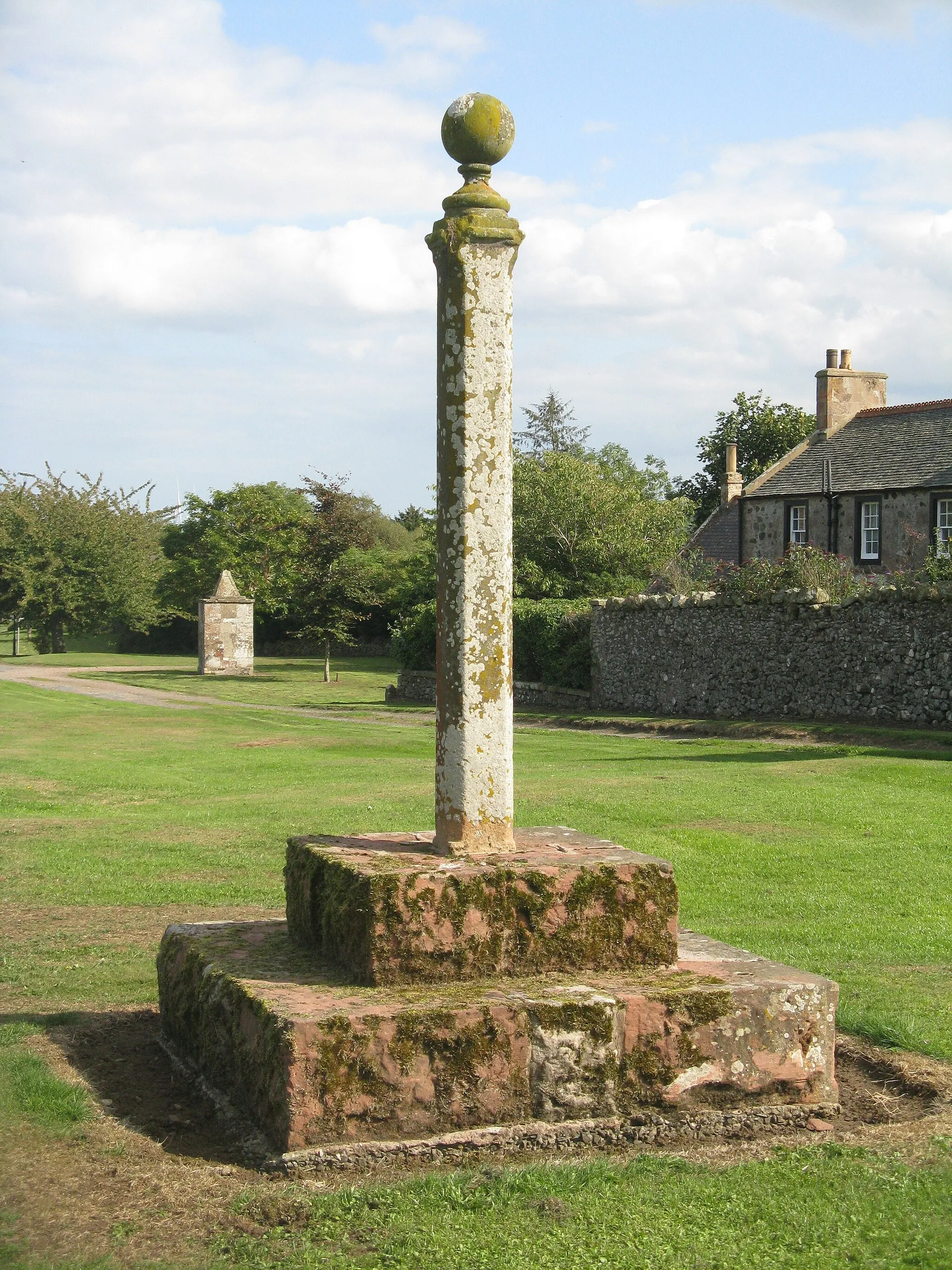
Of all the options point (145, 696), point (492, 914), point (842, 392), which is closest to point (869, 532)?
point (842, 392)

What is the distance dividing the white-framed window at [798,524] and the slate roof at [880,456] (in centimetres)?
51

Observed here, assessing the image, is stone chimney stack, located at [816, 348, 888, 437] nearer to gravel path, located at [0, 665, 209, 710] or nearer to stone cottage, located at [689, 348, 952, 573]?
stone cottage, located at [689, 348, 952, 573]

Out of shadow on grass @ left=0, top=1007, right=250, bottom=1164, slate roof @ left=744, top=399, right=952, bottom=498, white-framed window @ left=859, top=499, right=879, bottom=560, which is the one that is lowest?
shadow on grass @ left=0, top=1007, right=250, bottom=1164

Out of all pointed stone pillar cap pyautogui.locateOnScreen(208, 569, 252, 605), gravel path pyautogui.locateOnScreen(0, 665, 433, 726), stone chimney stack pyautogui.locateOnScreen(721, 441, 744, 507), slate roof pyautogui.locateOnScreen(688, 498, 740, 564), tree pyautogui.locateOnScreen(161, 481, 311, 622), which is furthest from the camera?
tree pyautogui.locateOnScreen(161, 481, 311, 622)

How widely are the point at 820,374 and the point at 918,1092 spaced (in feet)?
133

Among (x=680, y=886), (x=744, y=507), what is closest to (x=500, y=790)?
(x=680, y=886)

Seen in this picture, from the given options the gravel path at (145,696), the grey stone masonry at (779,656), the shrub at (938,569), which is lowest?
the gravel path at (145,696)

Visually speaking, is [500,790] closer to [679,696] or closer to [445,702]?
[445,702]

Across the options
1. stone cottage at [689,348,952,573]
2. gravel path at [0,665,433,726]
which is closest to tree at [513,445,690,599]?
stone cottage at [689,348,952,573]

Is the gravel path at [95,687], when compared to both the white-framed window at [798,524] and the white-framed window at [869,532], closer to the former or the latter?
the white-framed window at [798,524]

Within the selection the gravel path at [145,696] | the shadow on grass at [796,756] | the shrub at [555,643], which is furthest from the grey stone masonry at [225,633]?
the shadow on grass at [796,756]

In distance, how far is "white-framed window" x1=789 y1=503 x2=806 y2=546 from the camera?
134ft

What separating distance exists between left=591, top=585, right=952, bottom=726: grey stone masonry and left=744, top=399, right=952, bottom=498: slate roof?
11.4 meters

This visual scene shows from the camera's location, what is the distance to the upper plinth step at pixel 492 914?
5.16 m
